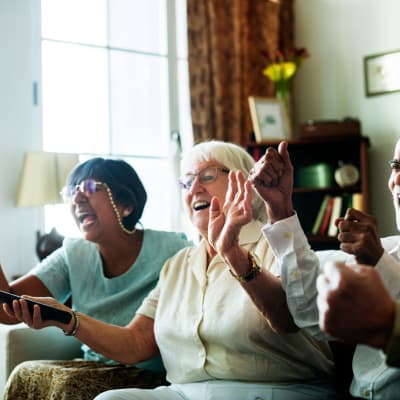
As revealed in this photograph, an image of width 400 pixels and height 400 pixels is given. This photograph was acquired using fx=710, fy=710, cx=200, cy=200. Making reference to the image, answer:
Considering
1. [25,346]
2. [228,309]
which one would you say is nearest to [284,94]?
[25,346]

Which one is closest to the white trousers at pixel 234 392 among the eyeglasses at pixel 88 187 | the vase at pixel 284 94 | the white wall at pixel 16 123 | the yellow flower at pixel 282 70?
the eyeglasses at pixel 88 187

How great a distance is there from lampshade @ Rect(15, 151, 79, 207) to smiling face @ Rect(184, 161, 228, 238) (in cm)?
143

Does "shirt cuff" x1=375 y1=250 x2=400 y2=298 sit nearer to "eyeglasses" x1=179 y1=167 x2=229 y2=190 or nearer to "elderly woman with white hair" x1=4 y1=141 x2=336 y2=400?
"elderly woman with white hair" x1=4 y1=141 x2=336 y2=400

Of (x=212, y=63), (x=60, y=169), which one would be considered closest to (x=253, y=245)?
(x=60, y=169)

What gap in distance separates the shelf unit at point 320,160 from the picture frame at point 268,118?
0.09 m

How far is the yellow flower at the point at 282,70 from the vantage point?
464 cm

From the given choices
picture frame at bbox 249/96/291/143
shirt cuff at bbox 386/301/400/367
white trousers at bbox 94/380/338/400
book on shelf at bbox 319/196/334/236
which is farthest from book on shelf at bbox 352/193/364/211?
shirt cuff at bbox 386/301/400/367

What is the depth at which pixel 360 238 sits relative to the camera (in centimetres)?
148

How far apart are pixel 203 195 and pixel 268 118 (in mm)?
2503

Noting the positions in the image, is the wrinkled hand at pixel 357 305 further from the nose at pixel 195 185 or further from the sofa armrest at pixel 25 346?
the sofa armrest at pixel 25 346

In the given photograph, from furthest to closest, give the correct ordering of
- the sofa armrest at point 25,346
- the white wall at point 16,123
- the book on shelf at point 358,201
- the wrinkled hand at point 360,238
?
the book on shelf at point 358,201 < the white wall at point 16,123 < the sofa armrest at point 25,346 < the wrinkled hand at point 360,238

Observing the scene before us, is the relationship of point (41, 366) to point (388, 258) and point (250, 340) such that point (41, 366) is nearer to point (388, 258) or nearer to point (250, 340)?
point (250, 340)

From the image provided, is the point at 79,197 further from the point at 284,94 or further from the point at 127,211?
the point at 284,94

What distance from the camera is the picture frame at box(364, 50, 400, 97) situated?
448cm
